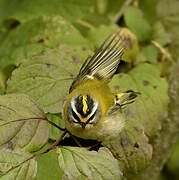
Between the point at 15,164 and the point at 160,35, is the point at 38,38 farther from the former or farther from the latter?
the point at 15,164

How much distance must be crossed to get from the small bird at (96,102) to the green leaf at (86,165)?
0.42 feet

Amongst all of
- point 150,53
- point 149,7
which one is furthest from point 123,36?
point 149,7

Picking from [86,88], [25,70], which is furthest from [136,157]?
[25,70]

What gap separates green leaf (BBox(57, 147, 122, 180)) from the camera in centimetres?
111

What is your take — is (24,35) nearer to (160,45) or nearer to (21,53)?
(21,53)

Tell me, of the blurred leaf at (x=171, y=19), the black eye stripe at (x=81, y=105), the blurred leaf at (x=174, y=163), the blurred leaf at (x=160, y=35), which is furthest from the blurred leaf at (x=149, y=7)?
the black eye stripe at (x=81, y=105)

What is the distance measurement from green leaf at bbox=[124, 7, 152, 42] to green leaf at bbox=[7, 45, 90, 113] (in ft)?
2.26

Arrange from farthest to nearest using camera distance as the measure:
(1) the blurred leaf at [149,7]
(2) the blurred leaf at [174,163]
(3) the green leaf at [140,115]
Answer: (1) the blurred leaf at [149,7], (2) the blurred leaf at [174,163], (3) the green leaf at [140,115]

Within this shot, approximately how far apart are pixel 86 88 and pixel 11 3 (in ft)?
5.09

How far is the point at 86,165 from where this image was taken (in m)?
1.13

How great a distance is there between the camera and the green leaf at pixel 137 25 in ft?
7.29

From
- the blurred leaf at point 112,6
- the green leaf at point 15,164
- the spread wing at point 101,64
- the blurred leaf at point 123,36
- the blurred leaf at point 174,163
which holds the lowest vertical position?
the blurred leaf at point 174,163

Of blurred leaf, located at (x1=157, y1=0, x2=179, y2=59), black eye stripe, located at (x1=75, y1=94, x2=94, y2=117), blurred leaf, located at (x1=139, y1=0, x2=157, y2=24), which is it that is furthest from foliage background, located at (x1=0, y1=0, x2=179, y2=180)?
blurred leaf, located at (x1=139, y1=0, x2=157, y2=24)

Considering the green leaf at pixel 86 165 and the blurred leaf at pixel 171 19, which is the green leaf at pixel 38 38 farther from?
the green leaf at pixel 86 165
